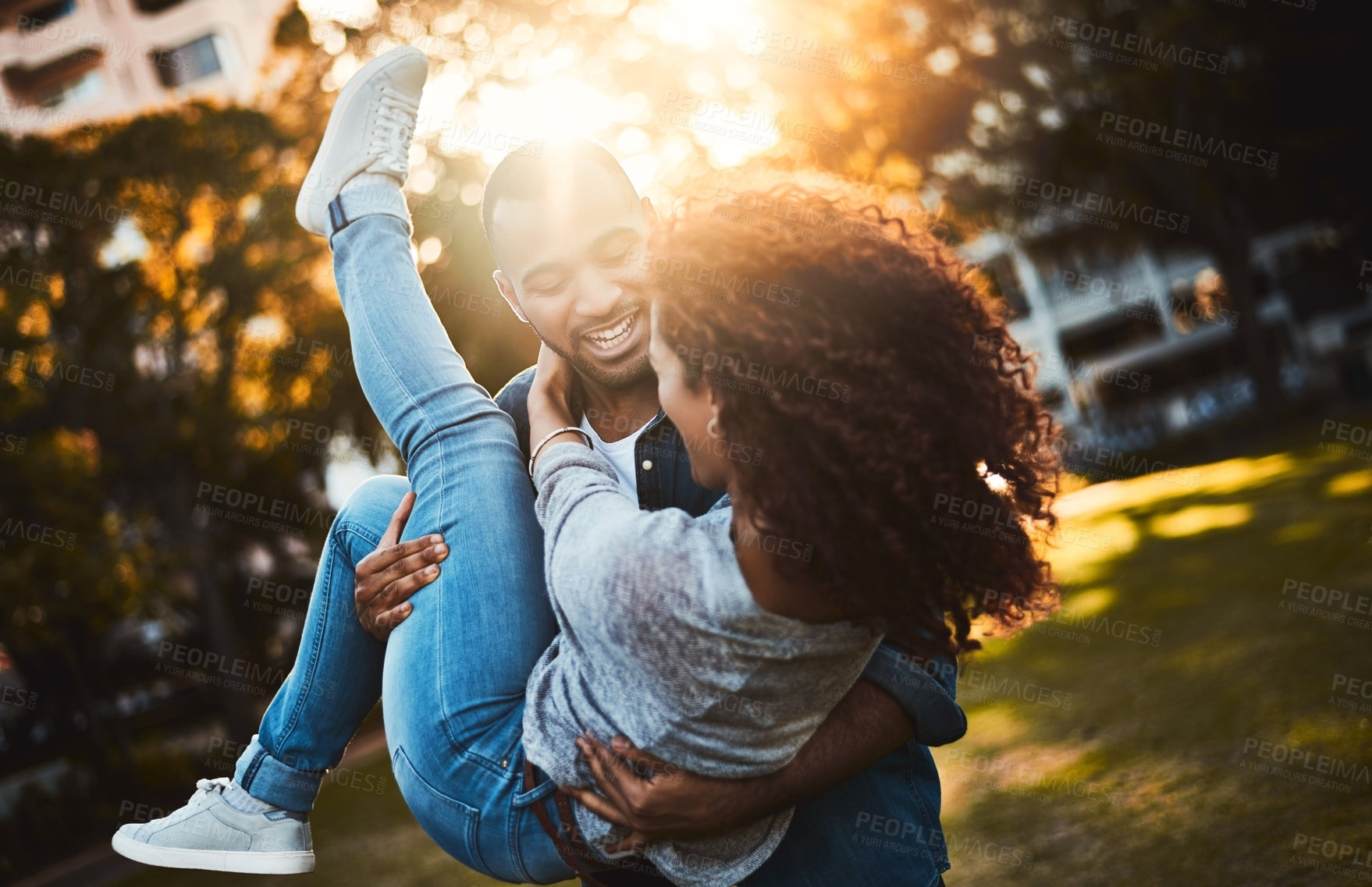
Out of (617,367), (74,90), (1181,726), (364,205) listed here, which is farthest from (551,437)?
(74,90)

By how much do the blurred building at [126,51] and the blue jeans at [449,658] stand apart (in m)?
43.4

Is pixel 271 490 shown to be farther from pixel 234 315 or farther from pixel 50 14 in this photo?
pixel 50 14

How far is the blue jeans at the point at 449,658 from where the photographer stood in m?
2.02

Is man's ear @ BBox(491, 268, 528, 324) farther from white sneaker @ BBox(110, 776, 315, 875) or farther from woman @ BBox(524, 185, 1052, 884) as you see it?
white sneaker @ BBox(110, 776, 315, 875)

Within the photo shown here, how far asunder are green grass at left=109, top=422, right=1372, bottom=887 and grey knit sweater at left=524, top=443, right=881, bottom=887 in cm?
241

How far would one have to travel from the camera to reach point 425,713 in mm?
2039

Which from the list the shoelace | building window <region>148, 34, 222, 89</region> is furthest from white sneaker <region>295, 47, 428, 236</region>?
building window <region>148, 34, 222, 89</region>

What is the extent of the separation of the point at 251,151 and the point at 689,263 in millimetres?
13464

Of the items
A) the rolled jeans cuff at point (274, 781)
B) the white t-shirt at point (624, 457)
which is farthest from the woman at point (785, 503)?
the rolled jeans cuff at point (274, 781)

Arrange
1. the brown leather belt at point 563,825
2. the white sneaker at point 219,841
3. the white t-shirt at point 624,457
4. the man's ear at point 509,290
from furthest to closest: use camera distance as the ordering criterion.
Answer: the man's ear at point 509,290
the white t-shirt at point 624,457
the white sneaker at point 219,841
the brown leather belt at point 563,825

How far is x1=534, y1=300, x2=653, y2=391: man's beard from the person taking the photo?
2.68 metres

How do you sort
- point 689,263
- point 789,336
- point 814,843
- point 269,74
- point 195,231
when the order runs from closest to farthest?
point 789,336
point 689,263
point 814,843
point 195,231
point 269,74

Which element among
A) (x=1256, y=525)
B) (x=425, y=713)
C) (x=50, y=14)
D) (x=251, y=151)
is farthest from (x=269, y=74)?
(x=50, y=14)

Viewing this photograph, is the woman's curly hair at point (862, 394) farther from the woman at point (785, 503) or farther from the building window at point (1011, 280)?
the building window at point (1011, 280)
